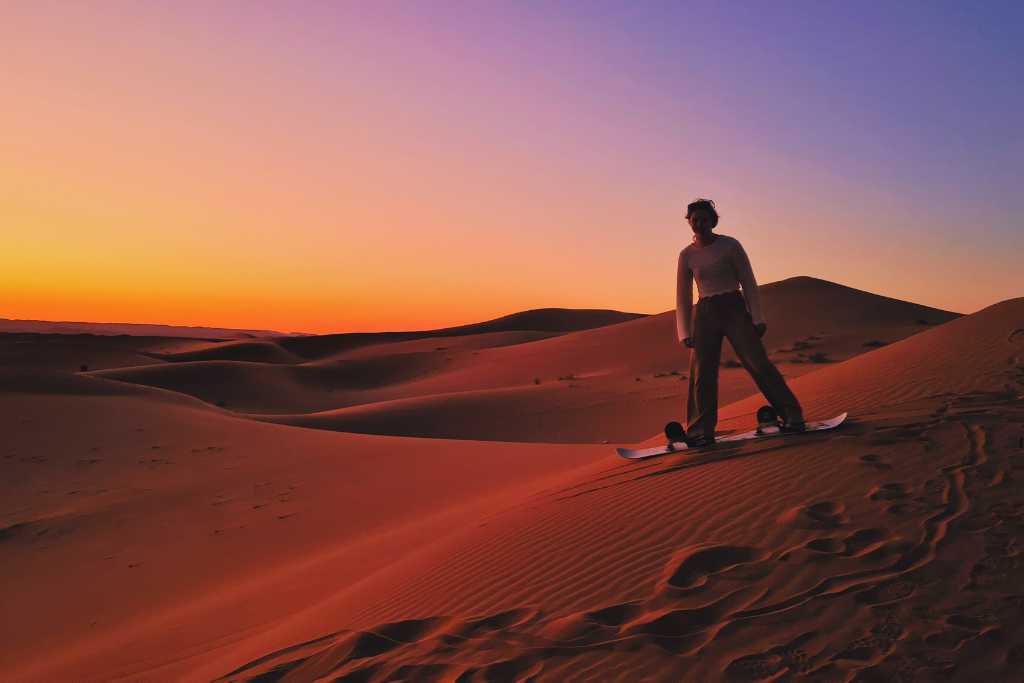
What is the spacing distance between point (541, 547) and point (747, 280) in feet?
11.3

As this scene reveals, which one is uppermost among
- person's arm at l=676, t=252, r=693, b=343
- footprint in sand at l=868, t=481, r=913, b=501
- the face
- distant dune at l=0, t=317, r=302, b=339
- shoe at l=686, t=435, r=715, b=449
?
distant dune at l=0, t=317, r=302, b=339

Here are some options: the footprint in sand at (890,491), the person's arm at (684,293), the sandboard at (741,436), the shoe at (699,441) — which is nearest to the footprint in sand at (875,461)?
the footprint in sand at (890,491)

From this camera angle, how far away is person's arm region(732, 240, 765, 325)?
24.2 feet

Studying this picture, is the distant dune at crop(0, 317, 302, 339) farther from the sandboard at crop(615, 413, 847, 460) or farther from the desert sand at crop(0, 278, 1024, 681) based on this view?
the sandboard at crop(615, 413, 847, 460)

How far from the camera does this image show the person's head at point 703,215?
7.50 m

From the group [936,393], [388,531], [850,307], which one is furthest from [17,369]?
[850,307]

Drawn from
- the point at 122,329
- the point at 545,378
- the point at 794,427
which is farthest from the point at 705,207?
the point at 122,329

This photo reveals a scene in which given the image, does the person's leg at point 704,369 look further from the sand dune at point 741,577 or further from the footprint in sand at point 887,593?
the footprint in sand at point 887,593

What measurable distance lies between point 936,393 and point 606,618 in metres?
5.87

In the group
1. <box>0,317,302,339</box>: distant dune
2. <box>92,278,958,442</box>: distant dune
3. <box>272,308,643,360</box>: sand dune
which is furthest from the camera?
<box>0,317,302,339</box>: distant dune

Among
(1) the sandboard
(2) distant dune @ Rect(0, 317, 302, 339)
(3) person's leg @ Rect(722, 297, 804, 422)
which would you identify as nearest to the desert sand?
(1) the sandboard

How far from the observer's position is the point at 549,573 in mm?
5105

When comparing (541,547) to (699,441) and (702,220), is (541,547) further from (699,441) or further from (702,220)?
(702,220)

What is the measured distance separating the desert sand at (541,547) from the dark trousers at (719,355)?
0.58 m
